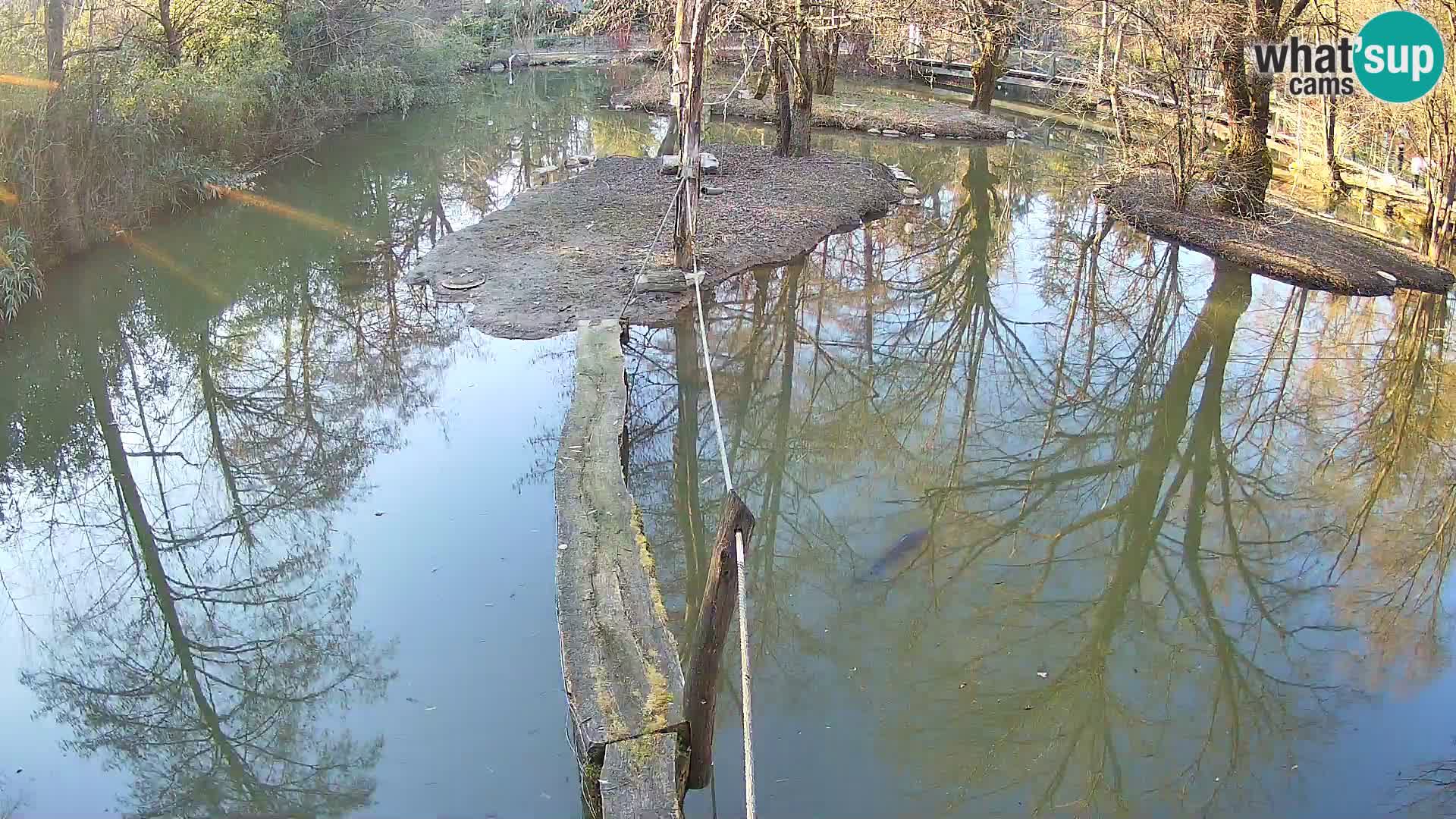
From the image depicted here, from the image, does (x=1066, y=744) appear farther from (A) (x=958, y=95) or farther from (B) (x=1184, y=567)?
(A) (x=958, y=95)

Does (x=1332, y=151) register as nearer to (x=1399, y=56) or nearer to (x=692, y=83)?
(x=1399, y=56)

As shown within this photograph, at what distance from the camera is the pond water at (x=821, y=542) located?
14.8ft

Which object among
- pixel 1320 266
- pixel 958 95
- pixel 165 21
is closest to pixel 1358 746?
pixel 1320 266

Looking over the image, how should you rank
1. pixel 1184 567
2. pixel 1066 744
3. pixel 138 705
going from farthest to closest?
pixel 1184 567
pixel 138 705
pixel 1066 744

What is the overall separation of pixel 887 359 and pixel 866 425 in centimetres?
153

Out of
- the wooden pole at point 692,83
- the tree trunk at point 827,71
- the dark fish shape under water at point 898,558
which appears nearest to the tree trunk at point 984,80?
the tree trunk at point 827,71

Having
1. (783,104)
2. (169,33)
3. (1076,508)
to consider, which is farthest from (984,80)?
(1076,508)

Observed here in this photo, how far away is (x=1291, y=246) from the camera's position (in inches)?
463

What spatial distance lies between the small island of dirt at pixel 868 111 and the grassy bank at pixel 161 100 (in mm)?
5190

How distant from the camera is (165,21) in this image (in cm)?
1532

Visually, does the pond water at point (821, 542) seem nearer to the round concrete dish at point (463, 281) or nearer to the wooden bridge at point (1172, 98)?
the round concrete dish at point (463, 281)

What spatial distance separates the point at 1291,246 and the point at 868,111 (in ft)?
33.3

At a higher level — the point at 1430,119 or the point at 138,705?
the point at 1430,119

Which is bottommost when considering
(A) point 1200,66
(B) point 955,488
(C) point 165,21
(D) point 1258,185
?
(B) point 955,488
